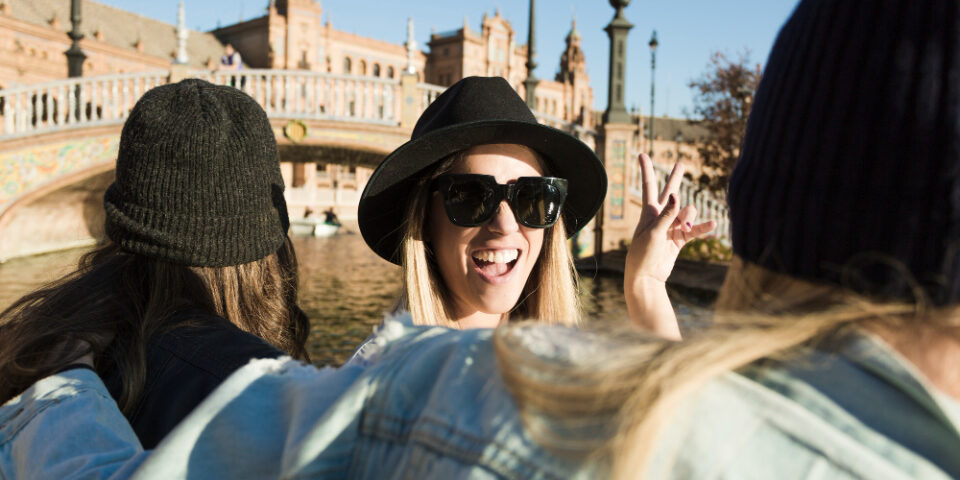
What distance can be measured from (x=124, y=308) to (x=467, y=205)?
1.03 meters

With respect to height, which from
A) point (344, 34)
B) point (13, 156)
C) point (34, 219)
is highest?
point (344, 34)

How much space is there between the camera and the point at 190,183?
155 cm

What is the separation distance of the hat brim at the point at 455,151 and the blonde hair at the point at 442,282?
2.6 inches

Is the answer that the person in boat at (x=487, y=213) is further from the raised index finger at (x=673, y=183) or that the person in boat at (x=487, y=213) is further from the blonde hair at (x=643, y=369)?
the blonde hair at (x=643, y=369)

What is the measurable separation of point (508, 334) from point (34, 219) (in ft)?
59.9

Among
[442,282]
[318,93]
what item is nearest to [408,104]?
[318,93]

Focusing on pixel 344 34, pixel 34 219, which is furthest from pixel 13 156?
pixel 344 34

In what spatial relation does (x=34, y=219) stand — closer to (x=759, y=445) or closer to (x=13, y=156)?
(x=13, y=156)

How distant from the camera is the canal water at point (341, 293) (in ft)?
28.5

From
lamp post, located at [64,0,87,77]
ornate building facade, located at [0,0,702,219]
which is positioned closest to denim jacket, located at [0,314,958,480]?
lamp post, located at [64,0,87,77]

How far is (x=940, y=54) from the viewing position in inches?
28.0

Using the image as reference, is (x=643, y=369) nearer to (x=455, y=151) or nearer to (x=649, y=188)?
(x=649, y=188)

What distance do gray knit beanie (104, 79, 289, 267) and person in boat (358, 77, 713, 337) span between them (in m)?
0.61

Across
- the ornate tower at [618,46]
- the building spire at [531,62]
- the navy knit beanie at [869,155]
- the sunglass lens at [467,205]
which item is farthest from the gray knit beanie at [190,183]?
the ornate tower at [618,46]
